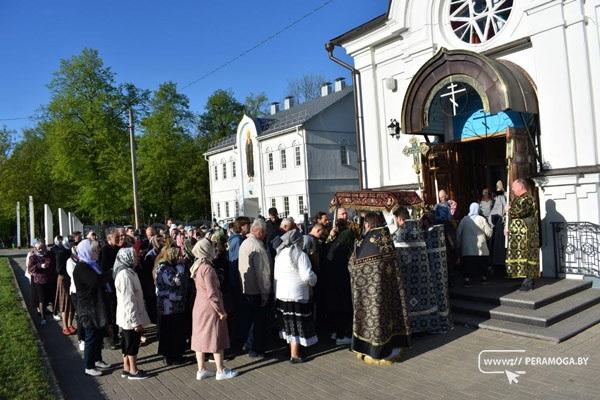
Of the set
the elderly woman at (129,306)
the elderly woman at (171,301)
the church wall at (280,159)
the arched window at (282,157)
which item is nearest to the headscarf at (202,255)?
the elderly woman at (171,301)

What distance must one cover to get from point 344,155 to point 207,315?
27.0 m

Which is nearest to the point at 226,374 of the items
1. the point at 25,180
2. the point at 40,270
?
the point at 40,270

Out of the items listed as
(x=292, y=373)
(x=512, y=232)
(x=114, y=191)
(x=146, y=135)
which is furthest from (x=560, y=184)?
(x=146, y=135)

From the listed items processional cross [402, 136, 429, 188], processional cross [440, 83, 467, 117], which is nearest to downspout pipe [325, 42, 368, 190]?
processional cross [402, 136, 429, 188]

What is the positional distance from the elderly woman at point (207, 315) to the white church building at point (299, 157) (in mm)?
21977

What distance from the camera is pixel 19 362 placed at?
6.77m

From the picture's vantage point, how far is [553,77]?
895 centimetres

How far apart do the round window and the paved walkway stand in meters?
6.41

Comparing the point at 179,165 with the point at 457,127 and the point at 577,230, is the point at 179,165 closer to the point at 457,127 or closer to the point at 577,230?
the point at 457,127

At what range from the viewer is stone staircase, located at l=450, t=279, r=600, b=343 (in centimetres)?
654

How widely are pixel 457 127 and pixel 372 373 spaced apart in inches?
286

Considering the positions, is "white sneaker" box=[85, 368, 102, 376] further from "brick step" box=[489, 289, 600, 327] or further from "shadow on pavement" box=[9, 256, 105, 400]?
"brick step" box=[489, 289, 600, 327]

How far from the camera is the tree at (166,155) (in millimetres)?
35812

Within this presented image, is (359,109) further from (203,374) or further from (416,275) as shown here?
(203,374)
